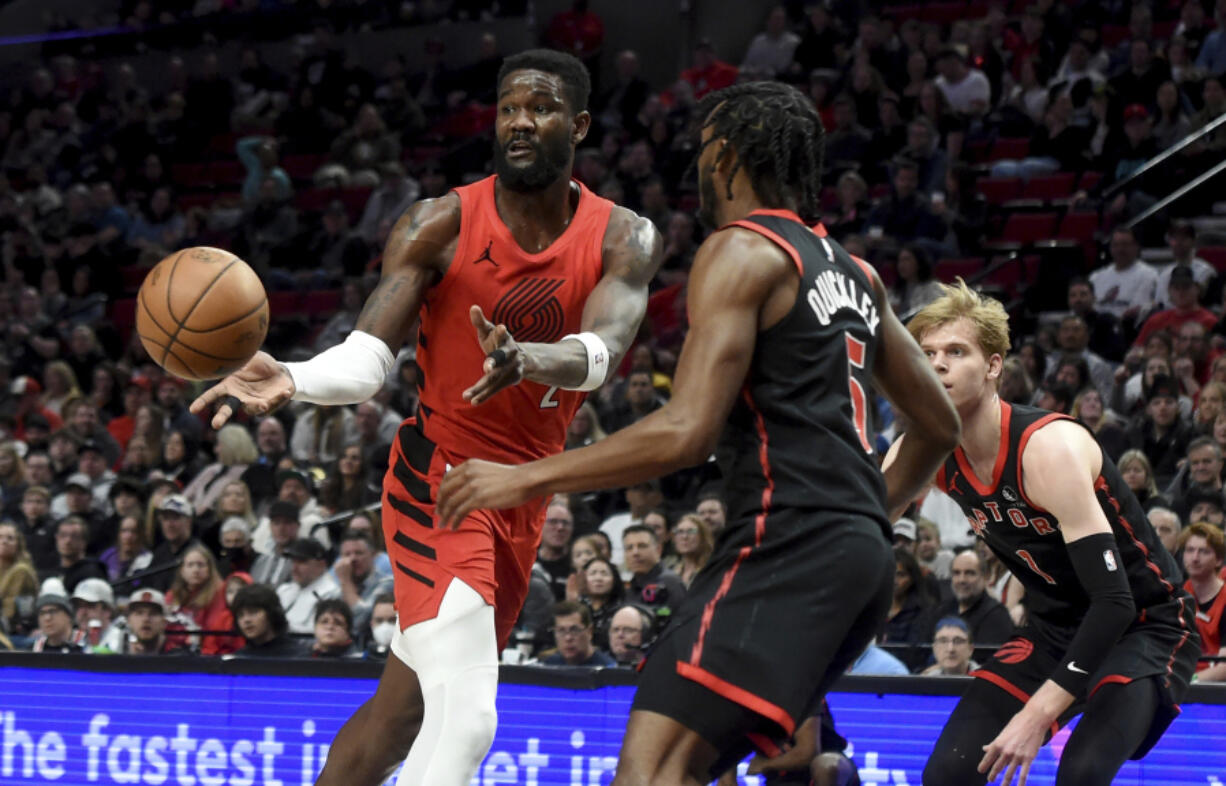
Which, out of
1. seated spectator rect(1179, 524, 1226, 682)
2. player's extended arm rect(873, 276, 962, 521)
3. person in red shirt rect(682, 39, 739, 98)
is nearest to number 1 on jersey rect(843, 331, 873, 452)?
player's extended arm rect(873, 276, 962, 521)

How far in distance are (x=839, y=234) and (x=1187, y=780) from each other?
7102 millimetres

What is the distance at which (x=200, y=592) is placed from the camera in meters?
9.80

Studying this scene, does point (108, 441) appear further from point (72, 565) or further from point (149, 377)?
point (72, 565)

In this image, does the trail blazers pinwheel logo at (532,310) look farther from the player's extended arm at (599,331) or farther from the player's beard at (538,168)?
the player's beard at (538,168)

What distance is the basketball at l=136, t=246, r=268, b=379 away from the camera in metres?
4.20

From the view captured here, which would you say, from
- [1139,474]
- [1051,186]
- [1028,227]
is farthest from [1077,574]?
[1051,186]

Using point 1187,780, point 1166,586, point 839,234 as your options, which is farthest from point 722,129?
point 839,234

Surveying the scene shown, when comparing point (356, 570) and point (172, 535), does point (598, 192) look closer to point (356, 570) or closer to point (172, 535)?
point (172, 535)

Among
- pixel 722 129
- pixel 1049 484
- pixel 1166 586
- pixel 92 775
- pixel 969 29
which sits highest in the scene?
pixel 969 29

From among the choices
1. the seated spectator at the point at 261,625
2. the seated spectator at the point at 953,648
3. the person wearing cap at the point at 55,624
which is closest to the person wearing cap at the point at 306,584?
the seated spectator at the point at 261,625

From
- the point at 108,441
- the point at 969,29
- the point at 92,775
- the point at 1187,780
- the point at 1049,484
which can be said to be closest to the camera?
the point at 1049,484

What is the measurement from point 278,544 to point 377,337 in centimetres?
618

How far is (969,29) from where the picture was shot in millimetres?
15109

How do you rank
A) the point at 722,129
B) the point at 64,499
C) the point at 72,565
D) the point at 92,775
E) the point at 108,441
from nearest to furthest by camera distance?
1. the point at 722,129
2. the point at 92,775
3. the point at 72,565
4. the point at 64,499
5. the point at 108,441
